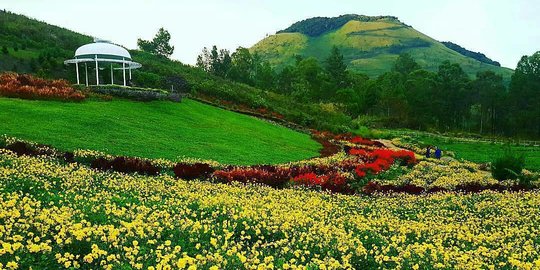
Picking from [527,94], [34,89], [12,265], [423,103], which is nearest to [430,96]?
[423,103]

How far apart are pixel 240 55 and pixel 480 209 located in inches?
3262

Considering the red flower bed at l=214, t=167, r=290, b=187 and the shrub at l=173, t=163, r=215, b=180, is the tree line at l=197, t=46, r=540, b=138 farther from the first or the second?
Result: the shrub at l=173, t=163, r=215, b=180

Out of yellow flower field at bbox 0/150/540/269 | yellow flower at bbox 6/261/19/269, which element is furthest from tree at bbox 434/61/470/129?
yellow flower at bbox 6/261/19/269

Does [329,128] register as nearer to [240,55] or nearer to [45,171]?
[45,171]

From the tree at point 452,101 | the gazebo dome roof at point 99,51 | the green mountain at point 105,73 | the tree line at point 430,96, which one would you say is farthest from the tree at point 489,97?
the gazebo dome roof at point 99,51

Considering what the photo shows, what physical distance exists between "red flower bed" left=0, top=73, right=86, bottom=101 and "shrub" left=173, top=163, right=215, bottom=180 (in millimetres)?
13553

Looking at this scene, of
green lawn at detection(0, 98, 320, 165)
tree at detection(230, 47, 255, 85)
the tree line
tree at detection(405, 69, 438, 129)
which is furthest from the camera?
tree at detection(230, 47, 255, 85)

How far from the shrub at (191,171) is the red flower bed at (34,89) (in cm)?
1355

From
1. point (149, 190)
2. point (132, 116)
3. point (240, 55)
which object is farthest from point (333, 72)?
point (149, 190)

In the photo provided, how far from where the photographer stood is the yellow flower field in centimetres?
537

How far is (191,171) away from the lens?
15.5 metres

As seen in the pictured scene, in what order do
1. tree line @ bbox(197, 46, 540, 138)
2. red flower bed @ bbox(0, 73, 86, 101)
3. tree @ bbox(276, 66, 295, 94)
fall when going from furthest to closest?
tree @ bbox(276, 66, 295, 94) < tree line @ bbox(197, 46, 540, 138) < red flower bed @ bbox(0, 73, 86, 101)

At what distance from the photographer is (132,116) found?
→ 25.5m

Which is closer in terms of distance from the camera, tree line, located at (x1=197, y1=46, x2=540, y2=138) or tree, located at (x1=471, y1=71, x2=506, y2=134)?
tree line, located at (x1=197, y1=46, x2=540, y2=138)
